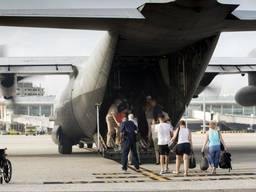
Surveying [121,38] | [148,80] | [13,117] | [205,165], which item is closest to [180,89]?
[148,80]

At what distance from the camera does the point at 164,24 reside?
14875 millimetres

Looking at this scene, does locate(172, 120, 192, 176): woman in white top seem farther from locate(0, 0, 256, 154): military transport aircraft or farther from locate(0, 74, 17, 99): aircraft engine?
locate(0, 74, 17, 99): aircraft engine

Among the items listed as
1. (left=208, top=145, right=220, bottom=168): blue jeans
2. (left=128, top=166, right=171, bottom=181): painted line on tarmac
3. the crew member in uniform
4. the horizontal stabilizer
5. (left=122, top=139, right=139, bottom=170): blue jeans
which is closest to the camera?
(left=128, top=166, right=171, bottom=181): painted line on tarmac

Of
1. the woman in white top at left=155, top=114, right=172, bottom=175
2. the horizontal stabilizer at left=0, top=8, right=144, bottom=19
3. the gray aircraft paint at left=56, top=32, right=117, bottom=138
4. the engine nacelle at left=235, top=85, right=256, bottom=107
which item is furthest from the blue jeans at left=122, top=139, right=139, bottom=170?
the engine nacelle at left=235, top=85, right=256, bottom=107

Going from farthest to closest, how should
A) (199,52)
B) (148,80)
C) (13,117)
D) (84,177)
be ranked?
(13,117), (148,80), (199,52), (84,177)

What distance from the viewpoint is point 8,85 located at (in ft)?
82.2

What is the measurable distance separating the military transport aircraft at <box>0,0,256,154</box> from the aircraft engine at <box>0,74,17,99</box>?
44mm

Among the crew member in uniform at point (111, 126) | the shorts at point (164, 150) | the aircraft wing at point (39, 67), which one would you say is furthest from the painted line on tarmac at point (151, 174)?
the aircraft wing at point (39, 67)

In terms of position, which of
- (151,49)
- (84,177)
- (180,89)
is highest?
(151,49)

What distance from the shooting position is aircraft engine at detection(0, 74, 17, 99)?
80.7 ft

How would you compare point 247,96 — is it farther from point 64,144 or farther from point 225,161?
point 225,161

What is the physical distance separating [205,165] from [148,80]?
20.9 ft

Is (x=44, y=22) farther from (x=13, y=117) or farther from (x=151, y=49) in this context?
(x=13, y=117)

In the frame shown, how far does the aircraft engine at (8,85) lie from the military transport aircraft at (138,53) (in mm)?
44
